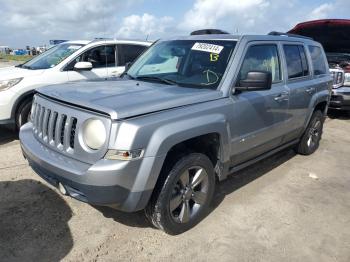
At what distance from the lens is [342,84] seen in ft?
27.4

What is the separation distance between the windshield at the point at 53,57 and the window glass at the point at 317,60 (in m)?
4.19

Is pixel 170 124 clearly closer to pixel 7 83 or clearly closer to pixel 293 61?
pixel 293 61

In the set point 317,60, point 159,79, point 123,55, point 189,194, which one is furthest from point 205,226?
point 123,55

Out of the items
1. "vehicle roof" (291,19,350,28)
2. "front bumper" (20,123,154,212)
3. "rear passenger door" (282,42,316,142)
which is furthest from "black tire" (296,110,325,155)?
"front bumper" (20,123,154,212)

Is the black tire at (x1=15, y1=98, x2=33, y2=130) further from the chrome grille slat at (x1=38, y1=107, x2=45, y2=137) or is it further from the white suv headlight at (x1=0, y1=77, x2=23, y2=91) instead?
the chrome grille slat at (x1=38, y1=107, x2=45, y2=137)

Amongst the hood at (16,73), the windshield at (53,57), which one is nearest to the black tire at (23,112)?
the hood at (16,73)

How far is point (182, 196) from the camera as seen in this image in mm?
3436

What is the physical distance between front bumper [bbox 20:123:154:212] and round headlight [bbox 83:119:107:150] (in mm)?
152

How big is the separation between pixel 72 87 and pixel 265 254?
2.43 m

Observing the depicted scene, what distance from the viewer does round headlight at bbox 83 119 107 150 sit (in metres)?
2.84

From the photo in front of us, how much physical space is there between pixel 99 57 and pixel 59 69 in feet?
3.08

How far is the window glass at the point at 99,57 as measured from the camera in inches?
271

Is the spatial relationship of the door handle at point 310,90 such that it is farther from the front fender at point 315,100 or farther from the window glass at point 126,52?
the window glass at point 126,52

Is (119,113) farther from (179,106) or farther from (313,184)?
(313,184)
